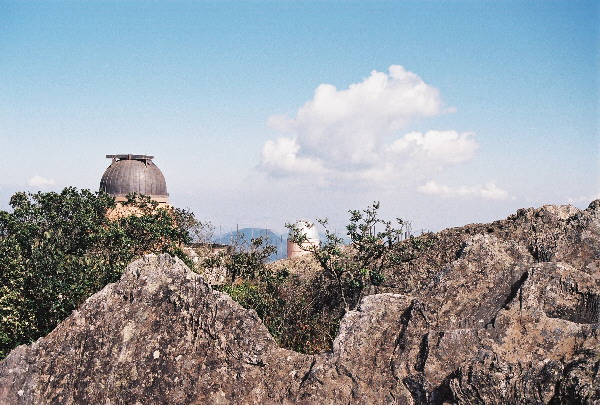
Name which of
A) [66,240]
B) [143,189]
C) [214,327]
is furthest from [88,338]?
[143,189]

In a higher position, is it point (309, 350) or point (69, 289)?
point (69, 289)

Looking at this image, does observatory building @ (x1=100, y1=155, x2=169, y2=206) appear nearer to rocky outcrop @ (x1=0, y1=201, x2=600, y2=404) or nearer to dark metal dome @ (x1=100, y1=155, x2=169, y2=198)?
dark metal dome @ (x1=100, y1=155, x2=169, y2=198)

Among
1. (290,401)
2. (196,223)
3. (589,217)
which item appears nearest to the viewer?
(290,401)

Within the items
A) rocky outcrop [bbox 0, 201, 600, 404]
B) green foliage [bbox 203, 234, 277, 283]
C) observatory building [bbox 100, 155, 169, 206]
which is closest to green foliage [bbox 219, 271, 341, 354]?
green foliage [bbox 203, 234, 277, 283]

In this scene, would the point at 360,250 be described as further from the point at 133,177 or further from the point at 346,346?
the point at 133,177

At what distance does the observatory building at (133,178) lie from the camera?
4341 centimetres

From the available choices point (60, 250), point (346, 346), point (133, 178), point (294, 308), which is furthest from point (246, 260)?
point (133, 178)

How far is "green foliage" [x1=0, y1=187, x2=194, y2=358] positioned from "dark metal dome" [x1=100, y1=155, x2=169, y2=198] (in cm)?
1728

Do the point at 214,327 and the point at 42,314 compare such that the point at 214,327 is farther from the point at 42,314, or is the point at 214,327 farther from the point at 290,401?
the point at 42,314

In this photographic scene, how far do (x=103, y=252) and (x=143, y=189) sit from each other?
23.9 m

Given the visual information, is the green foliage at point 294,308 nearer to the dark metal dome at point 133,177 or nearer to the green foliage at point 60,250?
the green foliage at point 60,250

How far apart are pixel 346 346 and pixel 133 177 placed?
36.6 m

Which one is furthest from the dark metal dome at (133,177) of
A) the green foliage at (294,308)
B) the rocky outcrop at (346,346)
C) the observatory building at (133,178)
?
the rocky outcrop at (346,346)

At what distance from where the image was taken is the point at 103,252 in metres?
20.6
